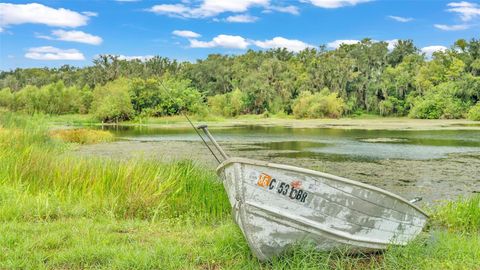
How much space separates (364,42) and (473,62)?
2216 cm

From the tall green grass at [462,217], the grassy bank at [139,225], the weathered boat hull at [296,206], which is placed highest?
the weathered boat hull at [296,206]

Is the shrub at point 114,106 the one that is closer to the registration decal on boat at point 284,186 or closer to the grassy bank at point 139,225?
the grassy bank at point 139,225

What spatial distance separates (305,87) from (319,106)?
417 inches

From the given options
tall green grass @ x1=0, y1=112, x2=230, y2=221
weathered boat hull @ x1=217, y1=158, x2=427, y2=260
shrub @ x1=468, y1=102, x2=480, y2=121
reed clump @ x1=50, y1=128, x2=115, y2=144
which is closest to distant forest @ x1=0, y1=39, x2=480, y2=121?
shrub @ x1=468, y1=102, x2=480, y2=121

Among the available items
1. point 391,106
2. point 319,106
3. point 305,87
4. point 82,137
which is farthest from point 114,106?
point 391,106

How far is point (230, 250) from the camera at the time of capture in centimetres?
498

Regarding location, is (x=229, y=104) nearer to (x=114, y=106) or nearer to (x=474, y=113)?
(x=114, y=106)

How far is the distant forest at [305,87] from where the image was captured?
58812 millimetres

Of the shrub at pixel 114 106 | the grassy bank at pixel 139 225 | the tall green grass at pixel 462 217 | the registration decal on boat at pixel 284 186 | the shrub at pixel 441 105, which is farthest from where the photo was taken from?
the shrub at pixel 114 106

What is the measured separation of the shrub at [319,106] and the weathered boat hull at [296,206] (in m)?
59.0

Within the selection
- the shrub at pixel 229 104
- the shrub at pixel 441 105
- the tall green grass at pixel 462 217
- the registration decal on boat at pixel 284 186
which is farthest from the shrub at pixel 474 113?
the registration decal on boat at pixel 284 186

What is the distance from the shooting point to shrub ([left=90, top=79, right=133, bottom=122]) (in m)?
58.1

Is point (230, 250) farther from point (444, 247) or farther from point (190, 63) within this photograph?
point (190, 63)

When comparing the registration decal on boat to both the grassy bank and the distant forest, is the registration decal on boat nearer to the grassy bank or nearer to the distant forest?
the grassy bank
